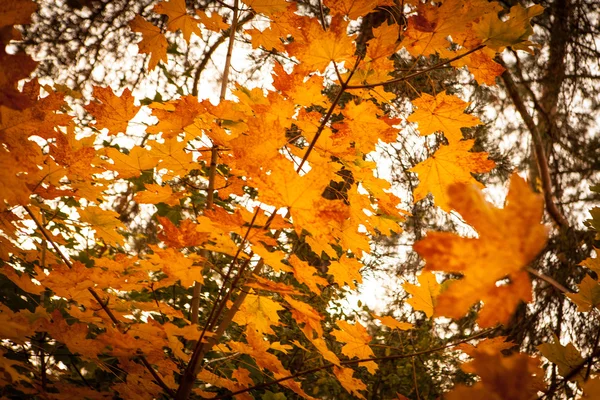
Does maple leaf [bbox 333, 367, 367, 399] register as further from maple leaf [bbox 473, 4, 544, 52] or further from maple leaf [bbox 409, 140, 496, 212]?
maple leaf [bbox 473, 4, 544, 52]

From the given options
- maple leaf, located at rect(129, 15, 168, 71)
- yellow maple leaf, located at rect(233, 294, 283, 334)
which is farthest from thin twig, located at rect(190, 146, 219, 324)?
maple leaf, located at rect(129, 15, 168, 71)

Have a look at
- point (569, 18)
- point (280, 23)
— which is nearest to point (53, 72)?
point (280, 23)

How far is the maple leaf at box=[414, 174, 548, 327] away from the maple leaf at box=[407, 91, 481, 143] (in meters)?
0.61

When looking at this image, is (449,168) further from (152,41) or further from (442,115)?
(152,41)

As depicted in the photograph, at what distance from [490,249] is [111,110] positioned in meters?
1.10

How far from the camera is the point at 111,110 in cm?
127

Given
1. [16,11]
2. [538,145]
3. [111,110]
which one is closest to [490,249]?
[16,11]

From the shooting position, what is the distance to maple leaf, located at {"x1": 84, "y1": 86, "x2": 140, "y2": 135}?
1274 mm

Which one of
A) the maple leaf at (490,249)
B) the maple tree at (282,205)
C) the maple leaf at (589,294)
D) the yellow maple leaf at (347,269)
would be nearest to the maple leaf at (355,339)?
the maple tree at (282,205)

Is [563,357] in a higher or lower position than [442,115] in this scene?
lower

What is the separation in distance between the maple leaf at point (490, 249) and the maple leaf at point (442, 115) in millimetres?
609

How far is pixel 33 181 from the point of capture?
3.44 ft

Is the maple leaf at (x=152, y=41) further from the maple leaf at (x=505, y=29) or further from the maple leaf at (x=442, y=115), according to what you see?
the maple leaf at (x=505, y=29)

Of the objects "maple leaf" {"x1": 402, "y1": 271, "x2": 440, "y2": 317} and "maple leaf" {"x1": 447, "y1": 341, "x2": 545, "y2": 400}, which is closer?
"maple leaf" {"x1": 447, "y1": 341, "x2": 545, "y2": 400}
